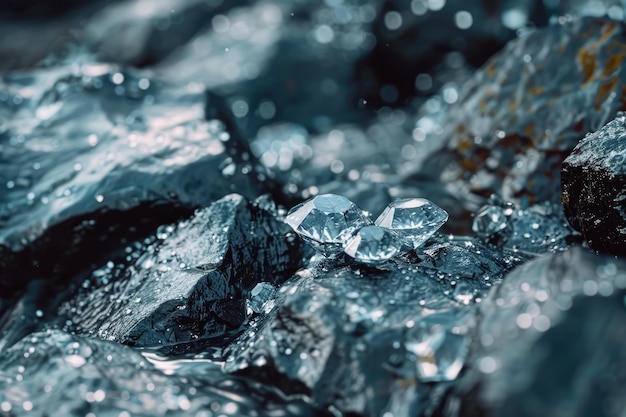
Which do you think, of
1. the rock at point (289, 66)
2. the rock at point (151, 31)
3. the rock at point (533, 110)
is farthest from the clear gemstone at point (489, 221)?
the rock at point (151, 31)

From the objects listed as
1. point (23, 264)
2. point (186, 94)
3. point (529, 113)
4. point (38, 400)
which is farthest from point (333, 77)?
point (38, 400)

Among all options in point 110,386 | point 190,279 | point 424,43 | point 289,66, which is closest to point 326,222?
point 190,279

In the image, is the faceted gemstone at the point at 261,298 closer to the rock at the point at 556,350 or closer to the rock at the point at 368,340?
the rock at the point at 368,340

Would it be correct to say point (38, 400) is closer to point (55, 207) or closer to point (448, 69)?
point (55, 207)

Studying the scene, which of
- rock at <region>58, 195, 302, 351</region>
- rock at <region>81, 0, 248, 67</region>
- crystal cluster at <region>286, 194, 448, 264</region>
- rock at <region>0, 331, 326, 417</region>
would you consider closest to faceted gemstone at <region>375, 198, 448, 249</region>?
crystal cluster at <region>286, 194, 448, 264</region>

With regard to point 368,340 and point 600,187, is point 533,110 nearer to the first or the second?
point 600,187
